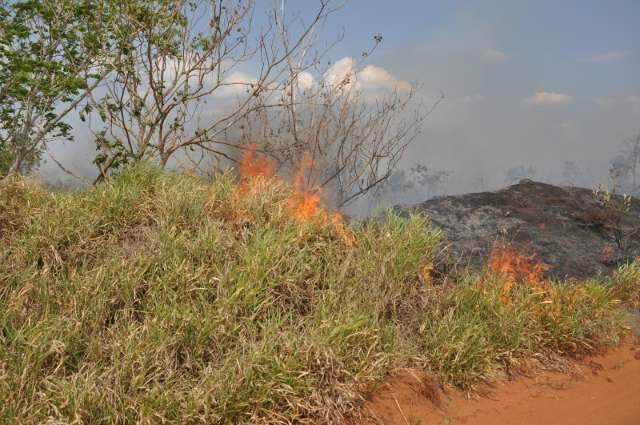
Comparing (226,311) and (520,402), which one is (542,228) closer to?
(520,402)

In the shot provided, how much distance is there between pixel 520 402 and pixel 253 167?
432cm

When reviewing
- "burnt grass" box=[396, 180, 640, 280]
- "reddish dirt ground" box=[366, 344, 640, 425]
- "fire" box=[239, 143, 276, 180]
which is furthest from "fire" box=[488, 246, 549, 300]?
"fire" box=[239, 143, 276, 180]

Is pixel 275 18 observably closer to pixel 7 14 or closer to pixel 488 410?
pixel 7 14

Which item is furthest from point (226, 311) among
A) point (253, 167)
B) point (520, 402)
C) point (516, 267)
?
point (516, 267)

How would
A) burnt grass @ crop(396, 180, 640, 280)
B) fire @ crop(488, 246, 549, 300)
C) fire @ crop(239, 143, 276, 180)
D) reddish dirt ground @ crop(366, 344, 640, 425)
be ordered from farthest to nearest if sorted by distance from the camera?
burnt grass @ crop(396, 180, 640, 280) → fire @ crop(239, 143, 276, 180) → fire @ crop(488, 246, 549, 300) → reddish dirt ground @ crop(366, 344, 640, 425)

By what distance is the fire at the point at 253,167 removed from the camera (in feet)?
21.5

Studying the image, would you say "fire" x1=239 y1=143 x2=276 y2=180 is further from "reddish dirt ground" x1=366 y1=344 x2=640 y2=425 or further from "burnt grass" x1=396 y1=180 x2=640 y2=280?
"reddish dirt ground" x1=366 y1=344 x2=640 y2=425

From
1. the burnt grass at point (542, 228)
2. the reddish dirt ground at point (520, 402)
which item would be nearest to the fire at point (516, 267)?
the burnt grass at point (542, 228)

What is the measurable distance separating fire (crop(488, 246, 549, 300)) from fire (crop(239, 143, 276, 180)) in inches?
117

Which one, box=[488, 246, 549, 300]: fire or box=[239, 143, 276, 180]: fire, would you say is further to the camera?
box=[239, 143, 276, 180]: fire

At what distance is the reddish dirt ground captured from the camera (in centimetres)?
409

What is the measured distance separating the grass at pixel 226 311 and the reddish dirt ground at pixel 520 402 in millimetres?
177

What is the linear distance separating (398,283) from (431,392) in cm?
115

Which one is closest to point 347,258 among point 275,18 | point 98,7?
point 275,18
